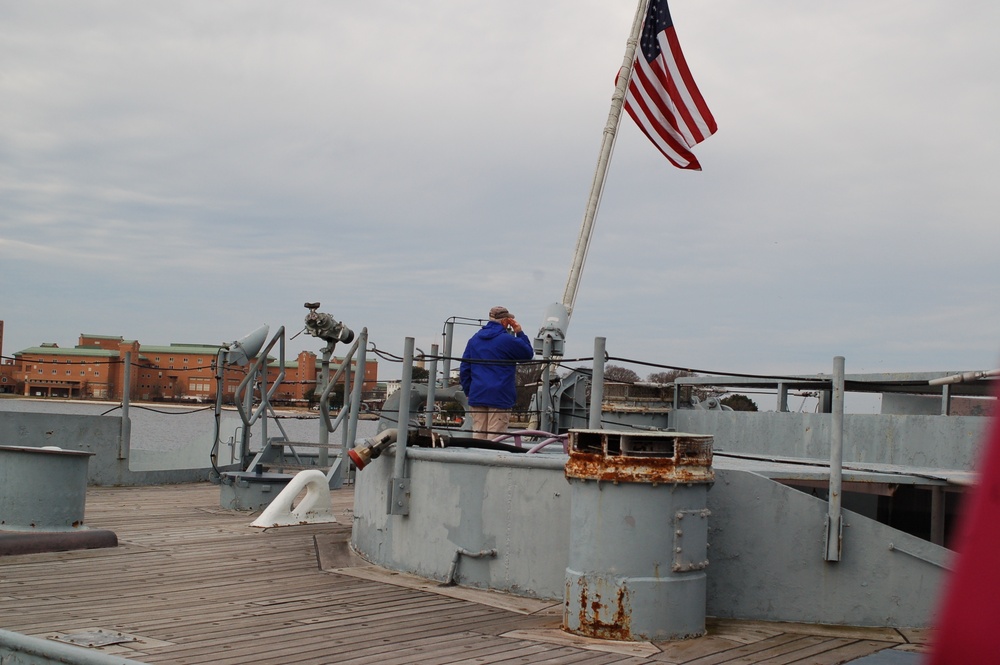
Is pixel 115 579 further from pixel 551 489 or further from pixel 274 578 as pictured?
pixel 551 489

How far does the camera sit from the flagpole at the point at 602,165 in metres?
11.8

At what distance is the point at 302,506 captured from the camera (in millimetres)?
10250

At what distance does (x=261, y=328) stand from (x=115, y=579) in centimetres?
905

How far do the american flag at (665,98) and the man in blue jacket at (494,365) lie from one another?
20.9 feet

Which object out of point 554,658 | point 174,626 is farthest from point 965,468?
point 174,626

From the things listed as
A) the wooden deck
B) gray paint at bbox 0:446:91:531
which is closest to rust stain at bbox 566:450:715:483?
the wooden deck

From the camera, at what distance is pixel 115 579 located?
709 centimetres

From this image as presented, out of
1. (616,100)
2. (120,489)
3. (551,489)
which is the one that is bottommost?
(120,489)

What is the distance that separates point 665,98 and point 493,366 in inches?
284

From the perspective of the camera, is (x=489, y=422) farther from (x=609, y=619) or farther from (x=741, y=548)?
(x=609, y=619)

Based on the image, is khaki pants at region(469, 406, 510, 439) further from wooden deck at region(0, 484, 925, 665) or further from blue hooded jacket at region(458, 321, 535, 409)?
wooden deck at region(0, 484, 925, 665)

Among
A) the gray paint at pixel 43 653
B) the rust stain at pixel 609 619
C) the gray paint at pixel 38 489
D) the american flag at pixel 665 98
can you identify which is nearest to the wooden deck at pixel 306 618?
the rust stain at pixel 609 619

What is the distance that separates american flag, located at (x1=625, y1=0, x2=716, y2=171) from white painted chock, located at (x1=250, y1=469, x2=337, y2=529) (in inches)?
288

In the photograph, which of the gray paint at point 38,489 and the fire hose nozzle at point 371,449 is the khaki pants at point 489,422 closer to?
the fire hose nozzle at point 371,449
